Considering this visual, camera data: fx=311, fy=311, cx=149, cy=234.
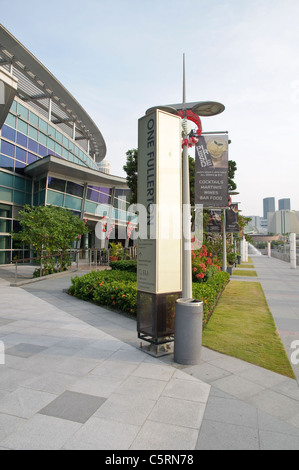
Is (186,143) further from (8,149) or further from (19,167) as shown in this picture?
(19,167)

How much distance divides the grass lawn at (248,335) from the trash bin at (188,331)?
1.11 m

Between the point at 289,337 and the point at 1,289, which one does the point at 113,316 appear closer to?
the point at 289,337

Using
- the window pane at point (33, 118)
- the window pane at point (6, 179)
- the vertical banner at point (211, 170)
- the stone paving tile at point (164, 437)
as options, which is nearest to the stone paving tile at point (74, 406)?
the stone paving tile at point (164, 437)

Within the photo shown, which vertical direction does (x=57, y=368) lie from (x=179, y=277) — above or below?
below

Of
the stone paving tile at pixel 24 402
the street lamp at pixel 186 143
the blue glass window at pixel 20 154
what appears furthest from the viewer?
the blue glass window at pixel 20 154

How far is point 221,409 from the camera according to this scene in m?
3.88

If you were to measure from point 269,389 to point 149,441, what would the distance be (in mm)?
2227

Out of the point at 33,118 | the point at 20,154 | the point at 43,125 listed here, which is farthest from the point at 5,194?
the point at 43,125

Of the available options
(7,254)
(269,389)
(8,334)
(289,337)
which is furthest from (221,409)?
(7,254)

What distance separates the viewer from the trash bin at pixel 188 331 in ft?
17.5

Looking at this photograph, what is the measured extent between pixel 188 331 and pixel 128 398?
1.62 metres

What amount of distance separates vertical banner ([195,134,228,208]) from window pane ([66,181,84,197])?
18993 millimetres

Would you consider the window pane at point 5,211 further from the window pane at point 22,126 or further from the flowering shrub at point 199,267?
the flowering shrub at point 199,267

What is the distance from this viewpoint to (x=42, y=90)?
27.5 metres
